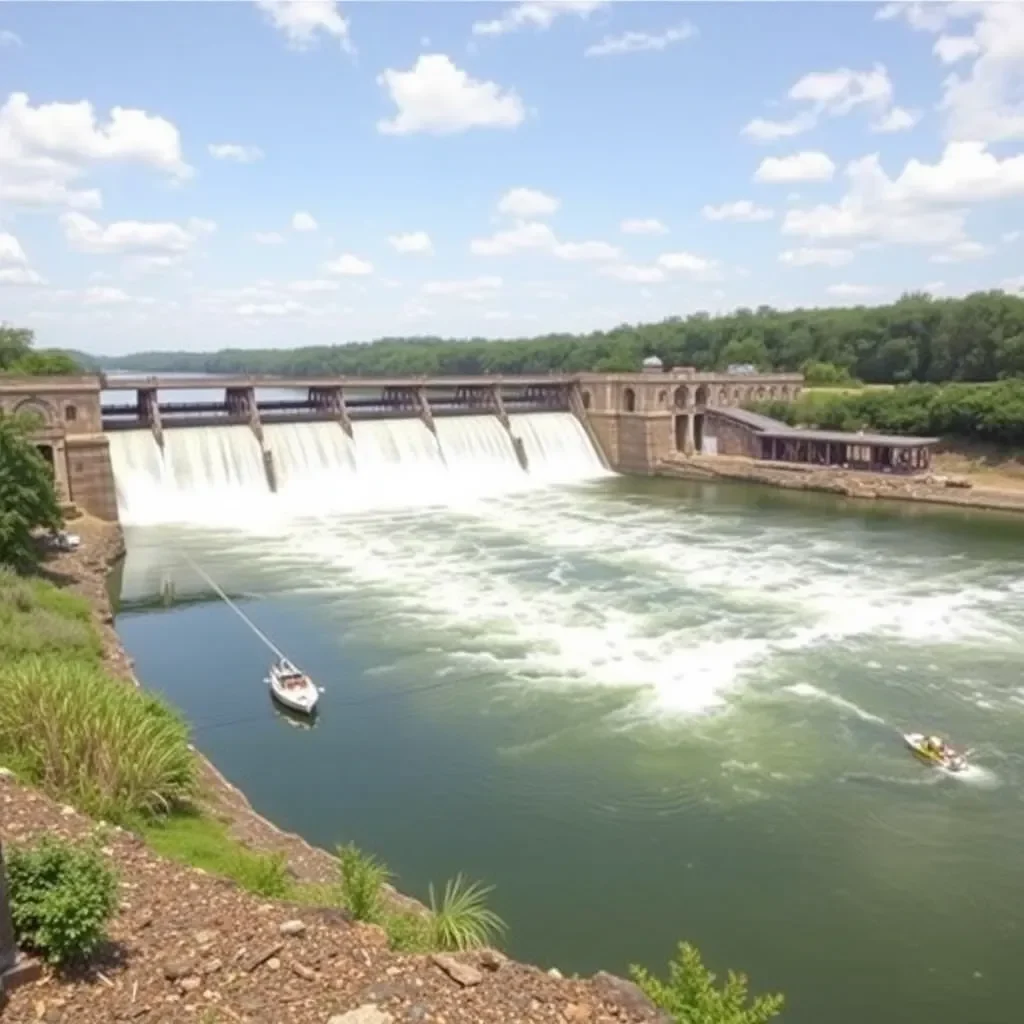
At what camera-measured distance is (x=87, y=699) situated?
43.4ft

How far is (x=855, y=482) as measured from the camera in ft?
157

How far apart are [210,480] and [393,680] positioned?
24377 mm

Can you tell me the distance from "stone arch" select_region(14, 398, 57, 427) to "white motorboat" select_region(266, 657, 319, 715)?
23493mm

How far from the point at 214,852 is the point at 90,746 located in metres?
2.19

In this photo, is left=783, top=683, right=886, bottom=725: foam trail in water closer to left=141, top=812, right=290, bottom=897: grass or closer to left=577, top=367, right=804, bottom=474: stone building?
left=141, top=812, right=290, bottom=897: grass

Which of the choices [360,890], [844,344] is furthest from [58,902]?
[844,344]

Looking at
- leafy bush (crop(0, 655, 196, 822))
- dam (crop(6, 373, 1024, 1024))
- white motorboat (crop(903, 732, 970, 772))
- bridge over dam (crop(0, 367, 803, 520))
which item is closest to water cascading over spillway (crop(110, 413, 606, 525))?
bridge over dam (crop(0, 367, 803, 520))

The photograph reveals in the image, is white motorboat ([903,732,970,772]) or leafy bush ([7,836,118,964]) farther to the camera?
white motorboat ([903,732,970,772])

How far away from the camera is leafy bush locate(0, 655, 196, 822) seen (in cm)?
1221

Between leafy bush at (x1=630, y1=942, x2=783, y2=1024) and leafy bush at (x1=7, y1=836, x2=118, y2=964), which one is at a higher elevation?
leafy bush at (x1=7, y1=836, x2=118, y2=964)

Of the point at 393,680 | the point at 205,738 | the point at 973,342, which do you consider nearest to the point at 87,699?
the point at 205,738

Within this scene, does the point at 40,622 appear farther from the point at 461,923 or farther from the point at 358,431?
the point at 358,431

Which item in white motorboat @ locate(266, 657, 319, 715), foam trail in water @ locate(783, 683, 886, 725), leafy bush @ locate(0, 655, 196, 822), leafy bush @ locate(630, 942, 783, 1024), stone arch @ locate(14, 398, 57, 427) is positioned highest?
stone arch @ locate(14, 398, 57, 427)

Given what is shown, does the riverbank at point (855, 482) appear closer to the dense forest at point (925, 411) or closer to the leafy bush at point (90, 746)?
the dense forest at point (925, 411)
